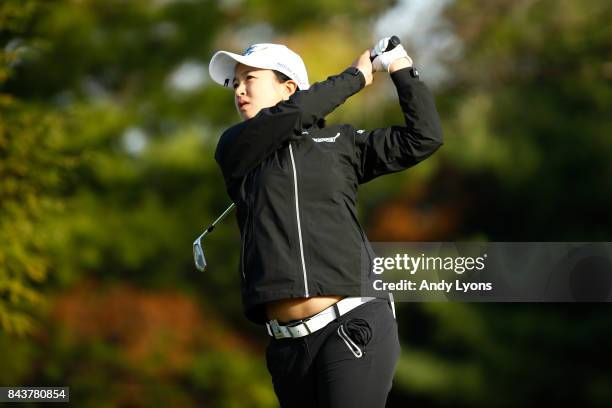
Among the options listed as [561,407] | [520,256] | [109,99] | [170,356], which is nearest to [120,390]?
[170,356]

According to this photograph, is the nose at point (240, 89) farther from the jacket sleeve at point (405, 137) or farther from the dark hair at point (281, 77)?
the jacket sleeve at point (405, 137)

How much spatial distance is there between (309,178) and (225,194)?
381 inches

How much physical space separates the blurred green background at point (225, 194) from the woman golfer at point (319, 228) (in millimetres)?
8541

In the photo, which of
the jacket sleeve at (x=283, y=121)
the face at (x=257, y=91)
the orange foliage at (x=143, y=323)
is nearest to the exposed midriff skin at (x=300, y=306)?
the jacket sleeve at (x=283, y=121)

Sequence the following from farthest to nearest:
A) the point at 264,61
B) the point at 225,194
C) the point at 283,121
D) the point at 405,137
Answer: the point at 225,194, the point at 264,61, the point at 405,137, the point at 283,121

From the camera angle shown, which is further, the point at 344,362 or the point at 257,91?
the point at 257,91

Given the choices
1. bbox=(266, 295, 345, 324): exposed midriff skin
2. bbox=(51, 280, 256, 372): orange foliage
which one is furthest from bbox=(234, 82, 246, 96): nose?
bbox=(51, 280, 256, 372): orange foliage

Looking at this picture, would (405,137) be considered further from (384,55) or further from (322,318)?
(322,318)

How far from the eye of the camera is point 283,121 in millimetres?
3145

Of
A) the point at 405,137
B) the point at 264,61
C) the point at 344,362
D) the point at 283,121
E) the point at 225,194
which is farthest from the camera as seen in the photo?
the point at 225,194

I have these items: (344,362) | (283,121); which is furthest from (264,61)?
(344,362)

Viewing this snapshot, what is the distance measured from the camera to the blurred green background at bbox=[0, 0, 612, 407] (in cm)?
1230

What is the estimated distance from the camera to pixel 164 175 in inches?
497

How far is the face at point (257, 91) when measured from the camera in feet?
11.1
